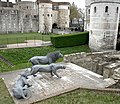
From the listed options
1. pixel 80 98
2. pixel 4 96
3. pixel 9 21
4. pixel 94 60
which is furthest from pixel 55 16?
pixel 80 98

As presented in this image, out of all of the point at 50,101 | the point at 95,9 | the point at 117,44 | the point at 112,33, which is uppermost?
the point at 95,9

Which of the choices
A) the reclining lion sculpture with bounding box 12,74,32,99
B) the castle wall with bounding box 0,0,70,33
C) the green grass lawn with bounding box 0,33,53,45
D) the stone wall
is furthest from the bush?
the castle wall with bounding box 0,0,70,33

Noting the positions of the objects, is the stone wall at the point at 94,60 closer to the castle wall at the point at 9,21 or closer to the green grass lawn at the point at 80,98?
the green grass lawn at the point at 80,98

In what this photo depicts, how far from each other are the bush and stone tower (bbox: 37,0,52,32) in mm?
16738

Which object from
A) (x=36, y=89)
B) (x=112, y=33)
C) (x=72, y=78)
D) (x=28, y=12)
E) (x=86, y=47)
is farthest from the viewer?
(x=28, y=12)

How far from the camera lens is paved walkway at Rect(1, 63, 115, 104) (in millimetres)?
7482

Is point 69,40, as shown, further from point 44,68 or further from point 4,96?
point 4,96

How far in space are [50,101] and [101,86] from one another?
102 inches

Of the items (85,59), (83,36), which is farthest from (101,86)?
(83,36)

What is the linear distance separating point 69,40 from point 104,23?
457cm

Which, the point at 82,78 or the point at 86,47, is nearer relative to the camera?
the point at 82,78

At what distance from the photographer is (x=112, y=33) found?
19250mm

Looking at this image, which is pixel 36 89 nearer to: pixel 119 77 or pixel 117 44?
pixel 119 77

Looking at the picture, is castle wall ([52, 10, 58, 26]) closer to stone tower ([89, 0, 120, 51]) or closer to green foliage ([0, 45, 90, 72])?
stone tower ([89, 0, 120, 51])
